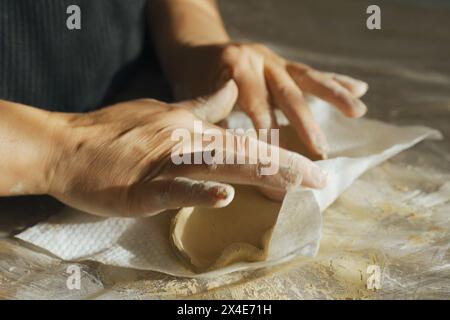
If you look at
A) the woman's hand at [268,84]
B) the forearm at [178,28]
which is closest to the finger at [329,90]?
the woman's hand at [268,84]

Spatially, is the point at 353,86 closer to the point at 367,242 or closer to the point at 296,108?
the point at 296,108

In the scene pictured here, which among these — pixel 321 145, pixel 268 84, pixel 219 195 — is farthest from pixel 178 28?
pixel 219 195

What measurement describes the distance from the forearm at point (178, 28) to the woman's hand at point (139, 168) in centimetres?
21

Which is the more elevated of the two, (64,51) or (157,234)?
(64,51)

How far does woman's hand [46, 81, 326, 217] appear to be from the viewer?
0.56m

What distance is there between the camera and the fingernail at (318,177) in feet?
1.94

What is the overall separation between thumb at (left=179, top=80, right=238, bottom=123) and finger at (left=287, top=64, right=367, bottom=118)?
0.30ft

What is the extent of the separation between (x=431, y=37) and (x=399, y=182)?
1.59 feet

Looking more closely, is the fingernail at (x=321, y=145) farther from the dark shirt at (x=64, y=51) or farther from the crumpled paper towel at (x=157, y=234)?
the dark shirt at (x=64, y=51)

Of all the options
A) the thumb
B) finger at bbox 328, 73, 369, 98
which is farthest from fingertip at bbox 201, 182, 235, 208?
finger at bbox 328, 73, 369, 98

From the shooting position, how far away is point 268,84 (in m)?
0.78

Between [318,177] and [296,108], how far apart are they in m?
0.15

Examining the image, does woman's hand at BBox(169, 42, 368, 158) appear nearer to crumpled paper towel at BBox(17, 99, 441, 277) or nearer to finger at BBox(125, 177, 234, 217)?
crumpled paper towel at BBox(17, 99, 441, 277)

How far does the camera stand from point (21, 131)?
62 cm
